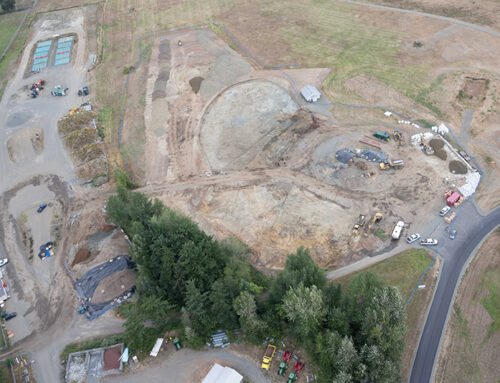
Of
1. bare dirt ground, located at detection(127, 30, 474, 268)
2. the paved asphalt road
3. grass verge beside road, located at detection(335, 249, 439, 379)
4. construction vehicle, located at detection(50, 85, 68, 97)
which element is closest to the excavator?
bare dirt ground, located at detection(127, 30, 474, 268)

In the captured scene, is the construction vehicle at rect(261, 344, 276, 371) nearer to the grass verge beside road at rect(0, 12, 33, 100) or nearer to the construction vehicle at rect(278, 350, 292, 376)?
the construction vehicle at rect(278, 350, 292, 376)

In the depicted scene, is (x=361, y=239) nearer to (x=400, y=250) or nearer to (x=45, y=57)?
(x=400, y=250)

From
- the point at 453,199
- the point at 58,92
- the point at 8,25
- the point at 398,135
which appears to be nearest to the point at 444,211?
the point at 453,199

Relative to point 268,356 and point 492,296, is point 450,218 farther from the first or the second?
point 268,356

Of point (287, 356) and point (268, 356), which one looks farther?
point (268, 356)

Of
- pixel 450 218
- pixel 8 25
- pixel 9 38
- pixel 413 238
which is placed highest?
pixel 8 25

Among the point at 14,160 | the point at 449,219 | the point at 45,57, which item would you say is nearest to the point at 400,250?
the point at 449,219
